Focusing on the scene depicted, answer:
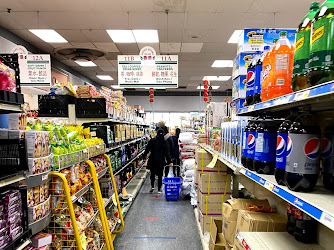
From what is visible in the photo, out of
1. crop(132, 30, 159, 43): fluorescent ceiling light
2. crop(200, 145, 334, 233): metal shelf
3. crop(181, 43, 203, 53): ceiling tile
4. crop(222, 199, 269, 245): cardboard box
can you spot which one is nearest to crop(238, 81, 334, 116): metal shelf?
crop(200, 145, 334, 233): metal shelf

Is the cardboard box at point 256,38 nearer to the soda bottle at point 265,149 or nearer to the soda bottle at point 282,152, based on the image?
the soda bottle at point 265,149

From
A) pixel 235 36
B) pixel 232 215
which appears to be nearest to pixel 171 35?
pixel 235 36

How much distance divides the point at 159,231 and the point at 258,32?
3.31 metres

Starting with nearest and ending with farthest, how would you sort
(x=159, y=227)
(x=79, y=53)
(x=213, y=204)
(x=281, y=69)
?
1. (x=281, y=69)
2. (x=213, y=204)
3. (x=159, y=227)
4. (x=79, y=53)

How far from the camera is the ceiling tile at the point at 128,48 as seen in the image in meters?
7.69

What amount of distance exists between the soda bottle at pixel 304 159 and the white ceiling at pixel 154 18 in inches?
189

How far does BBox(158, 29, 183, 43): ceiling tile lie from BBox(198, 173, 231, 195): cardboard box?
4.75m

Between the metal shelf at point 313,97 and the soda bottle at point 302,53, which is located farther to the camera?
the soda bottle at point 302,53

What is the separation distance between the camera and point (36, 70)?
616 cm

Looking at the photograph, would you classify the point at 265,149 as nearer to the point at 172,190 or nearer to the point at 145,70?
the point at 172,190

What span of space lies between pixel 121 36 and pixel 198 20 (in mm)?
2388

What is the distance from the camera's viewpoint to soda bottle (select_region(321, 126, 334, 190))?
977 millimetres

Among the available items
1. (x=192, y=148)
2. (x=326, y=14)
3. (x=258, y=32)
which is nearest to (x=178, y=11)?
(x=258, y=32)

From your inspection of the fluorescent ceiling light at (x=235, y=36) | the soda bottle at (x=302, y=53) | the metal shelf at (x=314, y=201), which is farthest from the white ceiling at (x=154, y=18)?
the metal shelf at (x=314, y=201)
